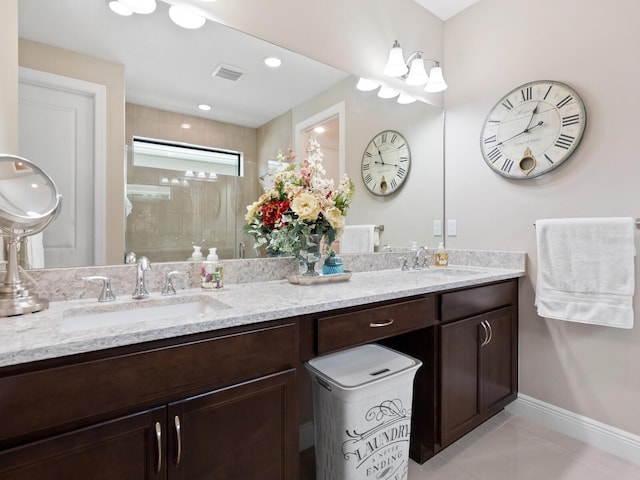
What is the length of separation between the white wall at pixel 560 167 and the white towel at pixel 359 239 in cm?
68

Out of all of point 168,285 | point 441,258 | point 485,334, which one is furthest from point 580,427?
point 168,285

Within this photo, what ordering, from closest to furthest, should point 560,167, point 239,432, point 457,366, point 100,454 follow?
point 100,454, point 239,432, point 457,366, point 560,167

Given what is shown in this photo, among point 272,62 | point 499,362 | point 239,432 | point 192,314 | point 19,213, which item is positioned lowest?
point 499,362

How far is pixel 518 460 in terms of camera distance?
166 centimetres

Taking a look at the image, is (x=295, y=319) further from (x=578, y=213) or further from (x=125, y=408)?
(x=578, y=213)

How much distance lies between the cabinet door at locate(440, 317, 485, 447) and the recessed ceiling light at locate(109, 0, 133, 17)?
6.10ft

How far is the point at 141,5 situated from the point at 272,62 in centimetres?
59

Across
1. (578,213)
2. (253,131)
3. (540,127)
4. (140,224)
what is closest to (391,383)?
(140,224)

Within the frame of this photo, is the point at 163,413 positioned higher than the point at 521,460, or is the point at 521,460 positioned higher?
the point at 163,413

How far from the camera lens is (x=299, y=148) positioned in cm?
181

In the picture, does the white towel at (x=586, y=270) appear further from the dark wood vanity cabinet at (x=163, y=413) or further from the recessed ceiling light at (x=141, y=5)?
the recessed ceiling light at (x=141, y=5)

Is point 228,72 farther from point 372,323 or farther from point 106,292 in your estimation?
point 372,323

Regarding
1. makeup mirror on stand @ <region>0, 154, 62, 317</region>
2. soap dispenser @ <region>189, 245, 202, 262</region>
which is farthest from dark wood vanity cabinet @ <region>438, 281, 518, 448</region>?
makeup mirror on stand @ <region>0, 154, 62, 317</region>

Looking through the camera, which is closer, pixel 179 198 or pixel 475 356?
pixel 179 198
